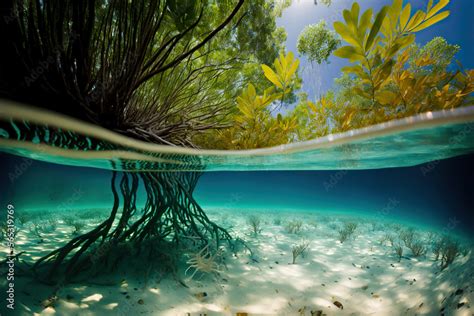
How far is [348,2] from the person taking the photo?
6.69 metres

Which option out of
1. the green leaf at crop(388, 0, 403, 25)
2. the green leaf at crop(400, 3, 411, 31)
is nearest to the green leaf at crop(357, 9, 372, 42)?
the green leaf at crop(388, 0, 403, 25)

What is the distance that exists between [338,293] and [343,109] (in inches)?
122

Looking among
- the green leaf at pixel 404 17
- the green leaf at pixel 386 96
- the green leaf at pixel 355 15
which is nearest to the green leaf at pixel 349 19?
the green leaf at pixel 355 15

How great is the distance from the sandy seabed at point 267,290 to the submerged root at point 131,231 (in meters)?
0.34

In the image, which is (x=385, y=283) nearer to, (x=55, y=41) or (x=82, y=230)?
(x=55, y=41)

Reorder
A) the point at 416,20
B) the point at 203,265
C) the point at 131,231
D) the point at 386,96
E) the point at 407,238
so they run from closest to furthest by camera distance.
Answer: the point at 416,20 → the point at 386,96 → the point at 203,265 → the point at 131,231 → the point at 407,238

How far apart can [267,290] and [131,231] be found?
10.0ft

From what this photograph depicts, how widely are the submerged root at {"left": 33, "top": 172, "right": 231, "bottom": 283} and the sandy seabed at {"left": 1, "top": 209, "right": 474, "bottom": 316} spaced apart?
0.34 metres

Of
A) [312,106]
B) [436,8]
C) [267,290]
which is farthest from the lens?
[267,290]

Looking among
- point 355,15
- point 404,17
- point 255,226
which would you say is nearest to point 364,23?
point 355,15

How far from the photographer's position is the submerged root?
11.1 ft

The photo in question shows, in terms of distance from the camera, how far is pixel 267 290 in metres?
3.42

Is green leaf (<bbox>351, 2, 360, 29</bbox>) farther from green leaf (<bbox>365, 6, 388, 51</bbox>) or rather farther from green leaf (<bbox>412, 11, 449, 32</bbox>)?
green leaf (<bbox>412, 11, 449, 32</bbox>)

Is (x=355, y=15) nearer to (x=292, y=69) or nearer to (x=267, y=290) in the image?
(x=292, y=69)
